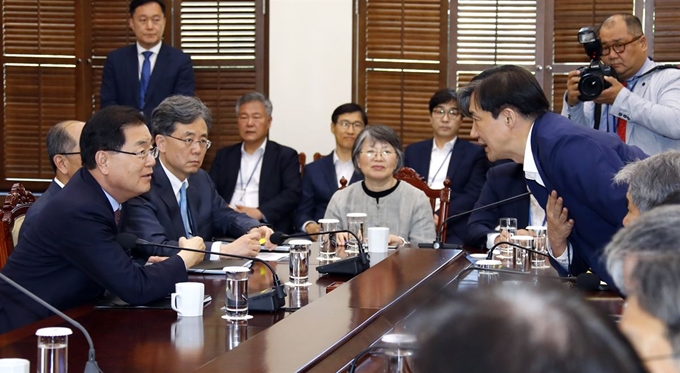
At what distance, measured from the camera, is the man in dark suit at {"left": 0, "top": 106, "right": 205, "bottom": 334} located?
258 centimetres

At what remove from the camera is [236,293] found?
2.38 m

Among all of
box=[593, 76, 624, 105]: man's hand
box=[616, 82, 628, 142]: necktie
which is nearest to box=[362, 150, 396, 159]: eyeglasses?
box=[593, 76, 624, 105]: man's hand

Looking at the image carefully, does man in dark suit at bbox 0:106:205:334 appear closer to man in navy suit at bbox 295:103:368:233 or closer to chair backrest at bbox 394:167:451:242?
chair backrest at bbox 394:167:451:242

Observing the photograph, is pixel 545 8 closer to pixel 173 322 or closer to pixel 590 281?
pixel 590 281

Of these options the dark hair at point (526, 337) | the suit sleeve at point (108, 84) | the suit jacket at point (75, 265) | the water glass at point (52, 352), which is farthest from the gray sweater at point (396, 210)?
the dark hair at point (526, 337)

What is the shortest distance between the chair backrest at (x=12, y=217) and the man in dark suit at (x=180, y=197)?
14.7 inches

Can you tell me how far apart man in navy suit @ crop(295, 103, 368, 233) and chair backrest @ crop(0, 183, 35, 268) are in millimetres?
2044

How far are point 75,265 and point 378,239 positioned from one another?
114cm

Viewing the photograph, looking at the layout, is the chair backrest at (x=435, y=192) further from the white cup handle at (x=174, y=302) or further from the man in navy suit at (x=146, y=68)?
the white cup handle at (x=174, y=302)

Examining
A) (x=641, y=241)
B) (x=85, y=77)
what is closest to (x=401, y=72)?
(x=85, y=77)

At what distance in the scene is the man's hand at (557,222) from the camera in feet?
8.86

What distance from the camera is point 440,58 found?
19.3ft

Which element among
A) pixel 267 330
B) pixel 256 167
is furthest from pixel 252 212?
pixel 267 330

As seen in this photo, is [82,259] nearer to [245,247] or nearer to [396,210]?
[245,247]
